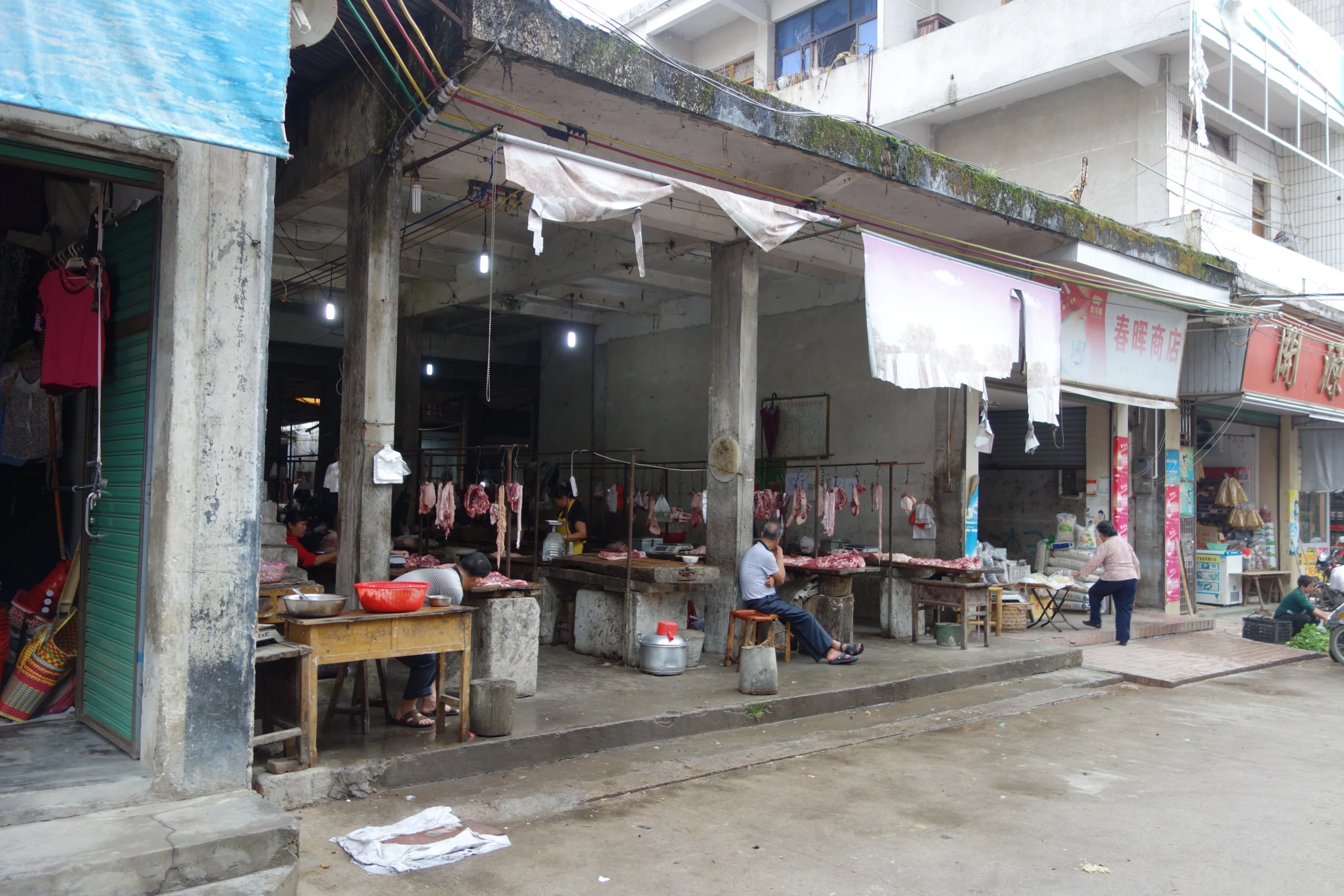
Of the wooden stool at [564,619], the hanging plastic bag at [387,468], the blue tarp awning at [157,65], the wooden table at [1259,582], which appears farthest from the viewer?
the wooden table at [1259,582]

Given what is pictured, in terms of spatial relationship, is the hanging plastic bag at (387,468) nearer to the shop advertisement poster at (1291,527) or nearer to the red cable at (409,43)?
the red cable at (409,43)

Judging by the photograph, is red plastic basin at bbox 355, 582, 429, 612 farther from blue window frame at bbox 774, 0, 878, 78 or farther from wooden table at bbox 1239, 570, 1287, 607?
wooden table at bbox 1239, 570, 1287, 607

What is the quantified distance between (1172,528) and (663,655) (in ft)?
33.3

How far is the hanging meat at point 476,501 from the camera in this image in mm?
10695

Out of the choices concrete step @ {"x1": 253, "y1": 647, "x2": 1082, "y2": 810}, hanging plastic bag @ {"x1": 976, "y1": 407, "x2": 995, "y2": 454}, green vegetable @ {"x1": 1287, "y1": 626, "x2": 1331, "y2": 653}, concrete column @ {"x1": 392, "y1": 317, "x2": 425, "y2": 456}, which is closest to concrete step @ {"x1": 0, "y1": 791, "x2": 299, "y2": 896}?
concrete step @ {"x1": 253, "y1": 647, "x2": 1082, "y2": 810}

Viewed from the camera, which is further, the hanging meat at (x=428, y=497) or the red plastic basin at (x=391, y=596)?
the hanging meat at (x=428, y=497)

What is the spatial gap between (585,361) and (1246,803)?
13.2 meters

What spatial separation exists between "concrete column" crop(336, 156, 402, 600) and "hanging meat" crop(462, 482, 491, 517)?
2.88 m

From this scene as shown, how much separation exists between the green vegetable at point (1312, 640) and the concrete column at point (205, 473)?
13.9 m

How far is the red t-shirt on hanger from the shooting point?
18.4ft

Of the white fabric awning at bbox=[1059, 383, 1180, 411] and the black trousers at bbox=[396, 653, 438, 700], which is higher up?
the white fabric awning at bbox=[1059, 383, 1180, 411]

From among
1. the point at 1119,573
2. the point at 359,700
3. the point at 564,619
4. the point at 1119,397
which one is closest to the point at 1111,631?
the point at 1119,573

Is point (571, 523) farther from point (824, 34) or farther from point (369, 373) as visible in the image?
point (824, 34)

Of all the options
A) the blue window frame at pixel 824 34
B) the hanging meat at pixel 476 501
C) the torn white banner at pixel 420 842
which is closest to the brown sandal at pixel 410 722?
the torn white banner at pixel 420 842
